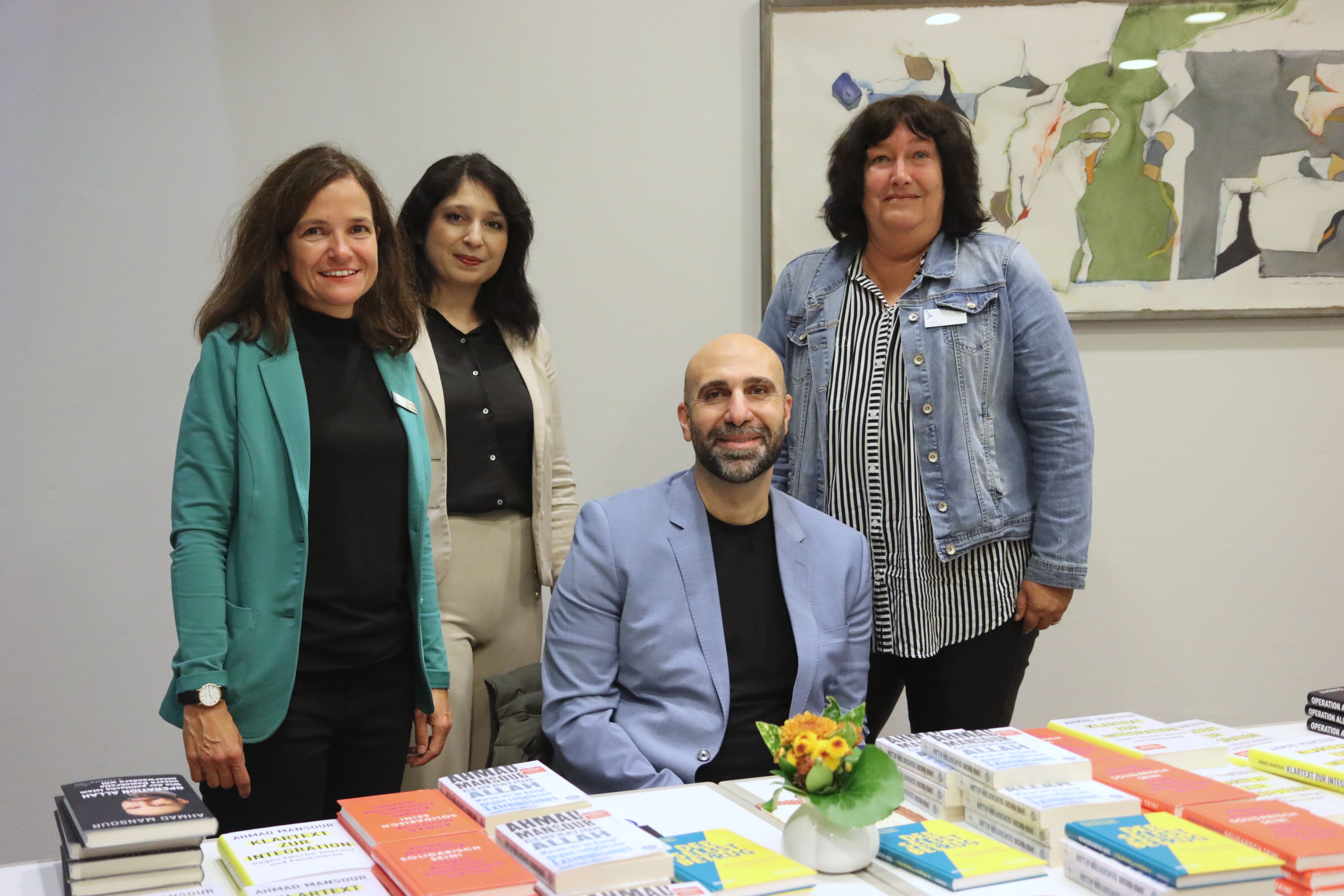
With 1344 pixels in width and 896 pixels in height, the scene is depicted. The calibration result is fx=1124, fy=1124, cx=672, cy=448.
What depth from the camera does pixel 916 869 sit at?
140 centimetres

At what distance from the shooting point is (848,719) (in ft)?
4.77

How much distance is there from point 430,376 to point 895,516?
108 centimetres

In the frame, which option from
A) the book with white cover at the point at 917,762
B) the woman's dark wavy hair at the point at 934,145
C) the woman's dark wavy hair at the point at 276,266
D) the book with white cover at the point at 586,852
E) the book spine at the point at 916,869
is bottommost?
the book spine at the point at 916,869

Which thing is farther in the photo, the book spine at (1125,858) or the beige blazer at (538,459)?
the beige blazer at (538,459)

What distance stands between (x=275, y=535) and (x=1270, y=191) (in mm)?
3004

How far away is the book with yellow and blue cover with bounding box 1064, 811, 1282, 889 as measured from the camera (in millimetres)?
1255

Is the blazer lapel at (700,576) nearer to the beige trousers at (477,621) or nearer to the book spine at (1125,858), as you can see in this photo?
the beige trousers at (477,621)

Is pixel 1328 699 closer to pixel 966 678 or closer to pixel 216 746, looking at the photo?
pixel 966 678

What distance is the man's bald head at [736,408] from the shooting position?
2.21 m

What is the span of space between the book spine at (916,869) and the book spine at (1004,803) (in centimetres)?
16

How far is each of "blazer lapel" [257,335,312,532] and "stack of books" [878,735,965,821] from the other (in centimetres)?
108

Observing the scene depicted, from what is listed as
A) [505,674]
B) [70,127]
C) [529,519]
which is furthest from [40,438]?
[505,674]

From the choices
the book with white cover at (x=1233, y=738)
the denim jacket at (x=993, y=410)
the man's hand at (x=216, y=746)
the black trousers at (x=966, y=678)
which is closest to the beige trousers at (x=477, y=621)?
the man's hand at (x=216, y=746)

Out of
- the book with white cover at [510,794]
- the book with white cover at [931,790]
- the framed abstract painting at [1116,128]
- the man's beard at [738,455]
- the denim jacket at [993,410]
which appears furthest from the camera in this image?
the framed abstract painting at [1116,128]
